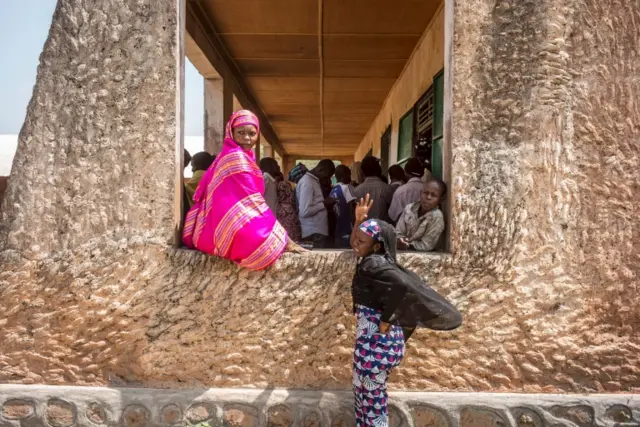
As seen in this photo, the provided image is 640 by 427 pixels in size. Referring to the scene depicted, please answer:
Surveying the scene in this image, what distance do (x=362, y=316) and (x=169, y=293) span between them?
49.8 inches

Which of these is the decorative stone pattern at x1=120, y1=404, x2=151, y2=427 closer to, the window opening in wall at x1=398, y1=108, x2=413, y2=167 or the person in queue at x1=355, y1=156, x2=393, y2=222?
the person in queue at x1=355, y1=156, x2=393, y2=222

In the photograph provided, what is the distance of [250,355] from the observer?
11.5 ft

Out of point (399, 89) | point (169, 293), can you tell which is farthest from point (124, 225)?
point (399, 89)

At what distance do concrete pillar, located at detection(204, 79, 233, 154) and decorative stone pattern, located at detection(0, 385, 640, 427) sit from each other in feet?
14.6

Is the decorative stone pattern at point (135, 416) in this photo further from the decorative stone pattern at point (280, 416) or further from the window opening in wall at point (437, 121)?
the window opening in wall at point (437, 121)

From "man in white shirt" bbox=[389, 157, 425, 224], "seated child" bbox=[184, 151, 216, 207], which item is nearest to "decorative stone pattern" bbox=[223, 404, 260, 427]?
"seated child" bbox=[184, 151, 216, 207]

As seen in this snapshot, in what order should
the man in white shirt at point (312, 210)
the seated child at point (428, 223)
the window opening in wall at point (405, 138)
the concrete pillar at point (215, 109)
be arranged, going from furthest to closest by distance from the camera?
1. the concrete pillar at point (215, 109)
2. the window opening in wall at point (405, 138)
3. the man in white shirt at point (312, 210)
4. the seated child at point (428, 223)

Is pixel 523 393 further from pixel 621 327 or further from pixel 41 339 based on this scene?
pixel 41 339

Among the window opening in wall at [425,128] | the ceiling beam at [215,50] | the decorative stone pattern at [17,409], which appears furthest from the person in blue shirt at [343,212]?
the decorative stone pattern at [17,409]

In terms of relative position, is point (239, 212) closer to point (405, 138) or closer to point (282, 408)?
point (282, 408)

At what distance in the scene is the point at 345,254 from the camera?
11.5ft

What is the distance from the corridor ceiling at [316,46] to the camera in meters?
5.50

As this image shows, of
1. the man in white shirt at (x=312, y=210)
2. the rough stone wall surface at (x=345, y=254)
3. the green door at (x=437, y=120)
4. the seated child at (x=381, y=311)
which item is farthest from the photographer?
the green door at (x=437, y=120)

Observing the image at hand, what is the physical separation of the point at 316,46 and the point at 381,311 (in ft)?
14.9
